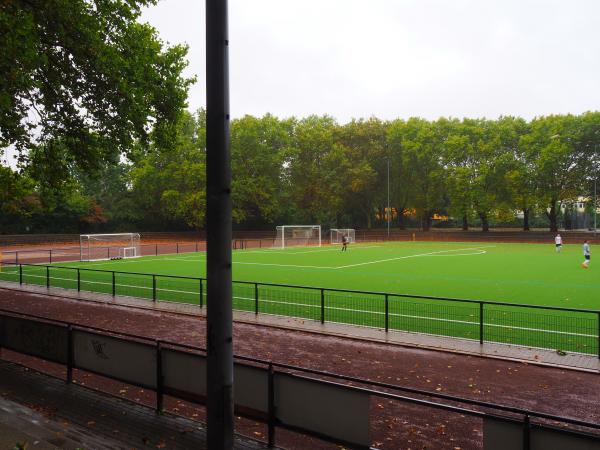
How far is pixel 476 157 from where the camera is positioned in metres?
68.8

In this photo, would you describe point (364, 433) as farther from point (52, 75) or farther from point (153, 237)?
point (153, 237)

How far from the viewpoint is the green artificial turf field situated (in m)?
13.9

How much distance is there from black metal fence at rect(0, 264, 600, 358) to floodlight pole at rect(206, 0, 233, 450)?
7.79 m

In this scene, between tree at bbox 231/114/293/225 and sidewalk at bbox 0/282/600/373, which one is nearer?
sidewalk at bbox 0/282/600/373

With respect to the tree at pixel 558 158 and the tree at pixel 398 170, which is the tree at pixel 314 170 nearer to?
the tree at pixel 398 170

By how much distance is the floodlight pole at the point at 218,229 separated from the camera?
14.3 feet

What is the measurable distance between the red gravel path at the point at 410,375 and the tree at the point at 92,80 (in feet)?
22.4

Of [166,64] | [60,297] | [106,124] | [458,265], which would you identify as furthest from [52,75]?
[458,265]

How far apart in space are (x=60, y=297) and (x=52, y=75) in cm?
809

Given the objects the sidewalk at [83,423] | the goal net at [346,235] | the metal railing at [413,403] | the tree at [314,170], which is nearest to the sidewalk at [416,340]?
the metal railing at [413,403]

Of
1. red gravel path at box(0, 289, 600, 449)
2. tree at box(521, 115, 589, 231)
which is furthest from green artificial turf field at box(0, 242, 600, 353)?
tree at box(521, 115, 589, 231)

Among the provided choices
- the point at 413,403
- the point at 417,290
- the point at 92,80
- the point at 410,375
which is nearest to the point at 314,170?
the point at 417,290

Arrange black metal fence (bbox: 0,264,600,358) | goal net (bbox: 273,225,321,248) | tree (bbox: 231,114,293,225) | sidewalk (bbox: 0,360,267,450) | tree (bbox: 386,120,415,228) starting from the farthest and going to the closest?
tree (bbox: 386,120,415,228) → tree (bbox: 231,114,293,225) → goal net (bbox: 273,225,321,248) → black metal fence (bbox: 0,264,600,358) → sidewalk (bbox: 0,360,267,450)

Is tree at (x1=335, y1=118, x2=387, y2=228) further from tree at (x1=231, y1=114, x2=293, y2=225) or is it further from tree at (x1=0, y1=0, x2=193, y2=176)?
tree at (x1=0, y1=0, x2=193, y2=176)
